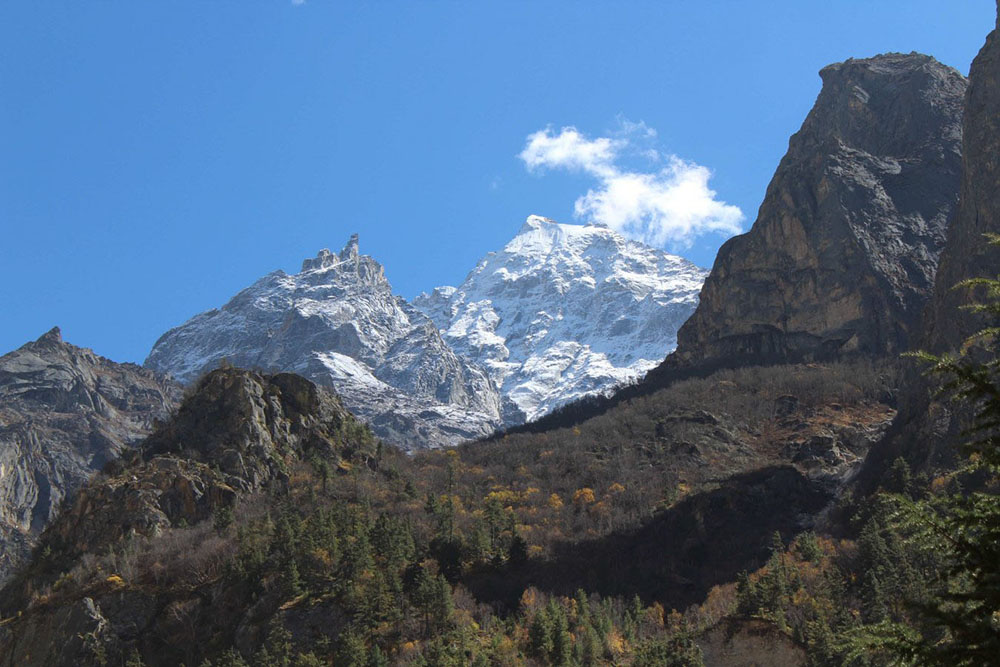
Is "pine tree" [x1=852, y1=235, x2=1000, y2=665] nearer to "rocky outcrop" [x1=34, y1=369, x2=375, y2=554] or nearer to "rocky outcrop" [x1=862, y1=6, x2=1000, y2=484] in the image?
"rocky outcrop" [x1=34, y1=369, x2=375, y2=554]

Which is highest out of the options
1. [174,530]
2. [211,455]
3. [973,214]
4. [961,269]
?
[973,214]

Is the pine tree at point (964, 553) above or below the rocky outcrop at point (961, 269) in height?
below

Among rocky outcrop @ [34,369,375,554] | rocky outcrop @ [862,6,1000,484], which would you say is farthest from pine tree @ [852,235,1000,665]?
rocky outcrop @ [862,6,1000,484]

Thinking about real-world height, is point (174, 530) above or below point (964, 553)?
above

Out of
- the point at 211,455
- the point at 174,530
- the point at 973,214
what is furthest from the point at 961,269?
the point at 174,530

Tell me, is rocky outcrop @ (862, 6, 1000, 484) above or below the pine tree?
above

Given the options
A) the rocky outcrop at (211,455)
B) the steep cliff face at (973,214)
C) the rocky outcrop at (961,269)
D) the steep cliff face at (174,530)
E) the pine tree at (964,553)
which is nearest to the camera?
the pine tree at (964,553)

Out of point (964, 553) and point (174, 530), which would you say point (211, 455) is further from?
point (964, 553)

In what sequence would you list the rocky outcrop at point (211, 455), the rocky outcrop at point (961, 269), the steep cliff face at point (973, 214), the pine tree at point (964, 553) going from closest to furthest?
the pine tree at point (964, 553) → the rocky outcrop at point (211, 455) → the rocky outcrop at point (961, 269) → the steep cliff face at point (973, 214)

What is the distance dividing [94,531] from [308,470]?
3080 cm

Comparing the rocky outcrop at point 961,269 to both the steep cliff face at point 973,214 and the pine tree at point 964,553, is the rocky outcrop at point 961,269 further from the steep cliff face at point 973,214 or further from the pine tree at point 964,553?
the pine tree at point 964,553

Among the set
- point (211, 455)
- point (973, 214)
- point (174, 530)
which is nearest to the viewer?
point (174, 530)

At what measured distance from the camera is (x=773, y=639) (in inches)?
3489

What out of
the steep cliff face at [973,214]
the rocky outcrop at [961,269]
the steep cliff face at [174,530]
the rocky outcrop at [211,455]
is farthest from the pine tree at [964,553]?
the steep cliff face at [973,214]
